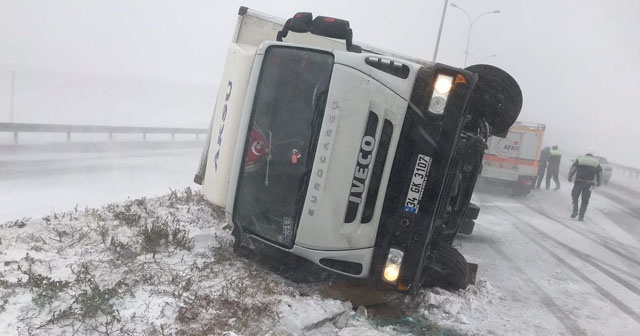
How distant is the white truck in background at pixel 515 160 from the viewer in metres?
15.8

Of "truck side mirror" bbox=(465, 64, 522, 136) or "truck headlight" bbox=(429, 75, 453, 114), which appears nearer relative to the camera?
"truck headlight" bbox=(429, 75, 453, 114)

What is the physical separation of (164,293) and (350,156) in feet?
6.04

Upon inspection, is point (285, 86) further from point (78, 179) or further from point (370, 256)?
point (78, 179)

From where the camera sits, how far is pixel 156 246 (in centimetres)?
485

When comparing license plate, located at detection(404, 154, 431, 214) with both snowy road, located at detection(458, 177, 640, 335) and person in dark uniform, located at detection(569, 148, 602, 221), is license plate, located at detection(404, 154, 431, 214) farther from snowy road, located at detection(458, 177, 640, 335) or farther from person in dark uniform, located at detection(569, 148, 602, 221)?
person in dark uniform, located at detection(569, 148, 602, 221)

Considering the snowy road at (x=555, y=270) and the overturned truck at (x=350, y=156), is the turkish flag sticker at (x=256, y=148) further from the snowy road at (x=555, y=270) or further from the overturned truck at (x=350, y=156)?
the snowy road at (x=555, y=270)

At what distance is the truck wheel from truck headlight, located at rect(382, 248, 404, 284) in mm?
753

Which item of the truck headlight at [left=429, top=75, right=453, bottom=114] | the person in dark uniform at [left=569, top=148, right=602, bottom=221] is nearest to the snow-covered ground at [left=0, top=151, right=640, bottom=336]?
the truck headlight at [left=429, top=75, right=453, bottom=114]

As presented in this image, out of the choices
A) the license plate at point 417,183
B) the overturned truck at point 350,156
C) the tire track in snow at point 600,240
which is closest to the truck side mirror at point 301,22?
the overturned truck at point 350,156

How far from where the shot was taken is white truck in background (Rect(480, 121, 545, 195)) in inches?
621

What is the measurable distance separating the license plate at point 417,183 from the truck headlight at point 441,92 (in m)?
0.42

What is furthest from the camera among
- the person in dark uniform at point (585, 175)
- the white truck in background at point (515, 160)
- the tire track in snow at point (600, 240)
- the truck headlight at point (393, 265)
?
the white truck in background at point (515, 160)

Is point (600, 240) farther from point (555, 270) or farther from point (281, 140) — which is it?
point (281, 140)

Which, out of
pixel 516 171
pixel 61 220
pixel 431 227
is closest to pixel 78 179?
pixel 61 220
